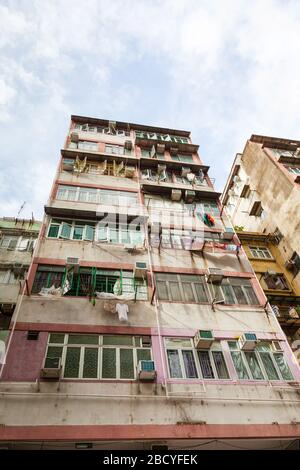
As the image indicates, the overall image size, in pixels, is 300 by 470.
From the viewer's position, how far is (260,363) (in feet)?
36.1

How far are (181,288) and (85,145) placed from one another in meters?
14.3

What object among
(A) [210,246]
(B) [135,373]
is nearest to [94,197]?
(A) [210,246]

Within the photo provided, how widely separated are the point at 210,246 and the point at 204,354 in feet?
20.3

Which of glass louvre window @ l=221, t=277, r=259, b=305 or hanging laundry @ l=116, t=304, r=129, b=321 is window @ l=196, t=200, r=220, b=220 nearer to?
glass louvre window @ l=221, t=277, r=259, b=305

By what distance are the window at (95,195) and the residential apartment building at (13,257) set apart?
9.51 ft

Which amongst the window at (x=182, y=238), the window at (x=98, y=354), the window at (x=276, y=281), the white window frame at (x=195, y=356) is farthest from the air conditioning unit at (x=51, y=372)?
the window at (x=276, y=281)

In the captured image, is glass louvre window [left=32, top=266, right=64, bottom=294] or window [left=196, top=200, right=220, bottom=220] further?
window [left=196, top=200, right=220, bottom=220]

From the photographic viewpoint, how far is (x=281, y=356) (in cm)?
1133

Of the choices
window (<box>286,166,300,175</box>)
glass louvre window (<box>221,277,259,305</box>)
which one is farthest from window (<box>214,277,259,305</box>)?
window (<box>286,166,300,175</box>)

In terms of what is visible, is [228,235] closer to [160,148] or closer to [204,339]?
[204,339]

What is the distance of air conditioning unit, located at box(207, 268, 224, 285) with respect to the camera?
13.7m

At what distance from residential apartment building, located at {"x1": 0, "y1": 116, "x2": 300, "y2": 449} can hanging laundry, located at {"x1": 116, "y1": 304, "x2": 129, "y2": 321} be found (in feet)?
0.15

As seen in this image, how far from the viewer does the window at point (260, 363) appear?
10617mm
